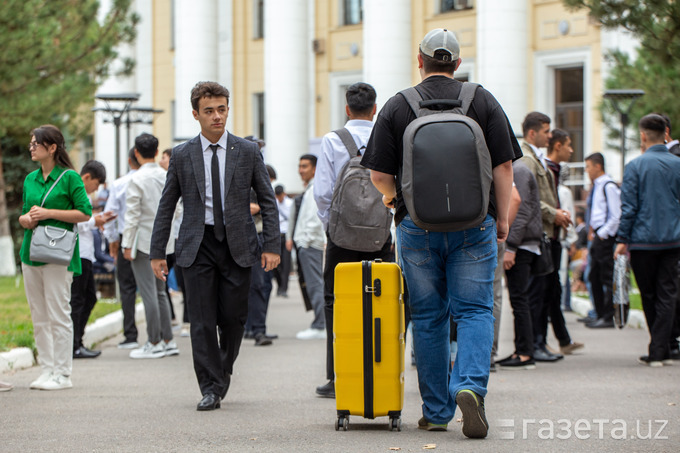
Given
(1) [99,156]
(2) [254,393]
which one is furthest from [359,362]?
(1) [99,156]

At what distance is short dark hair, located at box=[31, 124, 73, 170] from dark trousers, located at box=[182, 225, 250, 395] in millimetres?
1848

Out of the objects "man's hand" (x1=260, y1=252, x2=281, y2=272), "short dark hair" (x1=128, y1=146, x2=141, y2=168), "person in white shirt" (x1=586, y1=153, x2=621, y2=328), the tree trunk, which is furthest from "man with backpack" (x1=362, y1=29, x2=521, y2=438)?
the tree trunk

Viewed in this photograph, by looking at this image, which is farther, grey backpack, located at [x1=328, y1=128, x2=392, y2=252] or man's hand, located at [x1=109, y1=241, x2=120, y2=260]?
man's hand, located at [x1=109, y1=241, x2=120, y2=260]

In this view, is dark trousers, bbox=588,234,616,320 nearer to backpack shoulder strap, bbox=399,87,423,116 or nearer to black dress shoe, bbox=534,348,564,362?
black dress shoe, bbox=534,348,564,362

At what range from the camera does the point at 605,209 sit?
45.9ft

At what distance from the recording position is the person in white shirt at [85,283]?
36.9ft

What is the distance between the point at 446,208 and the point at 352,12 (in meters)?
31.8

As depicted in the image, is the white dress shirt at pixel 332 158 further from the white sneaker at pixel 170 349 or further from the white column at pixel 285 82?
the white column at pixel 285 82

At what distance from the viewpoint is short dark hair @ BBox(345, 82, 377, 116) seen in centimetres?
795

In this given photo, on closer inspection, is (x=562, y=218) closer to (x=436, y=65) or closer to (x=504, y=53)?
(x=436, y=65)

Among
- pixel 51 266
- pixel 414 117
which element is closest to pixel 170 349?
pixel 51 266

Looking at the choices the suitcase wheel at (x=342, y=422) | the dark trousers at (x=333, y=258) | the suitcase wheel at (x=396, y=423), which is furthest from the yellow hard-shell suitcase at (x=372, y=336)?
the dark trousers at (x=333, y=258)

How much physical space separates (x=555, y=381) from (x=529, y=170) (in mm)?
1823

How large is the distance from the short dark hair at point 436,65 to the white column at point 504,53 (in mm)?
24114
